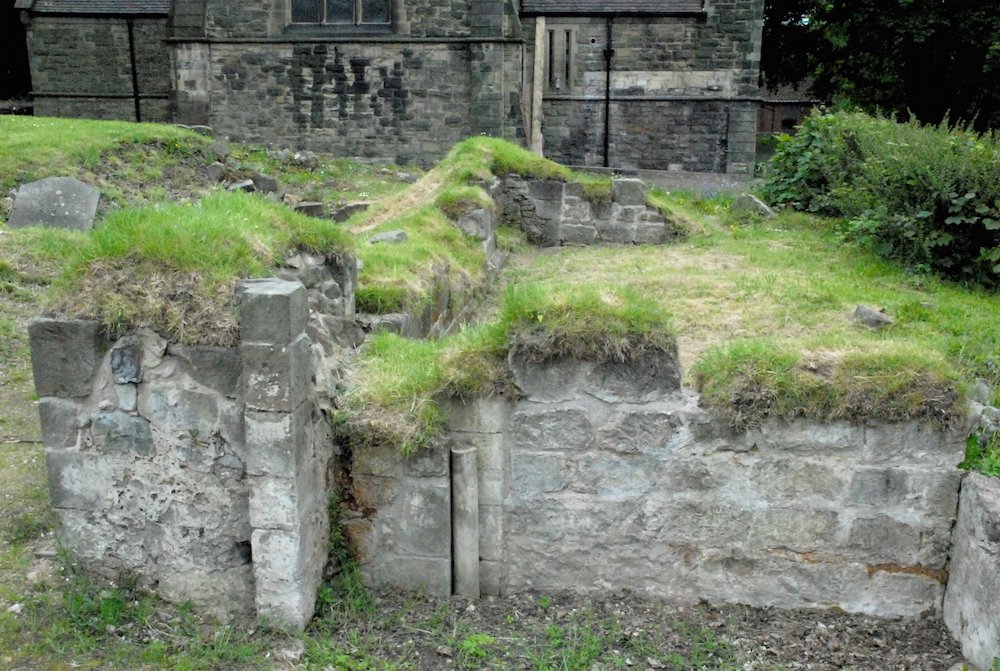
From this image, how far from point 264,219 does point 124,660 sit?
7.85ft

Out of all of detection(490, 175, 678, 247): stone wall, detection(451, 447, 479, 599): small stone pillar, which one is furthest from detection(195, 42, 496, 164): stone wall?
detection(451, 447, 479, 599): small stone pillar

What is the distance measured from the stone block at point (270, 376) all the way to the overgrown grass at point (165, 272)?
0.62ft

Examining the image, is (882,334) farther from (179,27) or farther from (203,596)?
(179,27)

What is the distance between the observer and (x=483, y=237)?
10.3 m

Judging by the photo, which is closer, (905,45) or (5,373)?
(5,373)

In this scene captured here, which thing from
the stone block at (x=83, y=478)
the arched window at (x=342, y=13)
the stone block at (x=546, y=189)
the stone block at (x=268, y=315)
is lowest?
the stone block at (x=83, y=478)

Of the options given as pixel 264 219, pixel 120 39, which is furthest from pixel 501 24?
pixel 264 219

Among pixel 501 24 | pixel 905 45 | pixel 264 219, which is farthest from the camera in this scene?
pixel 905 45

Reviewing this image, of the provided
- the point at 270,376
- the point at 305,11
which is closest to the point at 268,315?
the point at 270,376

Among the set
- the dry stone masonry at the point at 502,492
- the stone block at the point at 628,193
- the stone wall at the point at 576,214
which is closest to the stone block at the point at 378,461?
the dry stone masonry at the point at 502,492

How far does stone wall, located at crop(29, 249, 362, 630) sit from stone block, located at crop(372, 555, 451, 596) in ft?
1.12

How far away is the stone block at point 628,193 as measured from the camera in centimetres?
1264

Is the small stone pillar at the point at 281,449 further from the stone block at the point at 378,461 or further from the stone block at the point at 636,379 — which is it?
the stone block at the point at 636,379

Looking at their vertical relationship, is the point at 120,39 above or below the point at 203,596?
above
